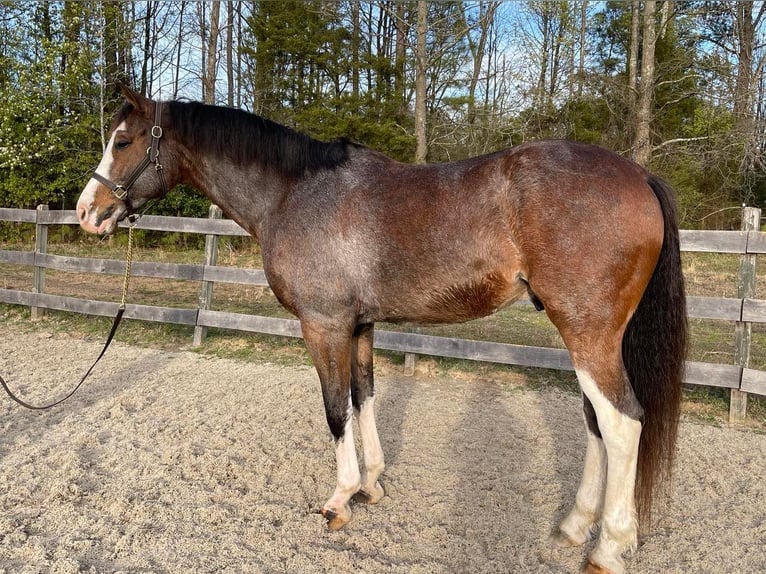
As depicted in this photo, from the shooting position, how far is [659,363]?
96.7 inches

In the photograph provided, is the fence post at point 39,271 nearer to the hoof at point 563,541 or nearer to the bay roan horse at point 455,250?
the bay roan horse at point 455,250

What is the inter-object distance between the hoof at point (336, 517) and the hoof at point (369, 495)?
0.69 ft

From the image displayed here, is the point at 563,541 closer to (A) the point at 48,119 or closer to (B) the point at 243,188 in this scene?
(B) the point at 243,188

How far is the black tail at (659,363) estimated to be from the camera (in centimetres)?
243

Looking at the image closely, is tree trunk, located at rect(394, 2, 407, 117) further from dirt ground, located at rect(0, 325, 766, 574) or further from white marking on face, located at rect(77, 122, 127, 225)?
white marking on face, located at rect(77, 122, 127, 225)

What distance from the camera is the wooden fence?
4.26 m

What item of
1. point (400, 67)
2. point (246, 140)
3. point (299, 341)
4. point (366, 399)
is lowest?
point (299, 341)

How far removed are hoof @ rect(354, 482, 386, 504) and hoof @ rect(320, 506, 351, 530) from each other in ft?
0.69

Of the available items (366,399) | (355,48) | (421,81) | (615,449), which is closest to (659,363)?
(615,449)

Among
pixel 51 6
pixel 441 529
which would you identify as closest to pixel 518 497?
pixel 441 529

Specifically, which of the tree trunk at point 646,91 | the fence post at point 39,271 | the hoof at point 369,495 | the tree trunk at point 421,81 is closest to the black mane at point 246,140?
the hoof at point 369,495

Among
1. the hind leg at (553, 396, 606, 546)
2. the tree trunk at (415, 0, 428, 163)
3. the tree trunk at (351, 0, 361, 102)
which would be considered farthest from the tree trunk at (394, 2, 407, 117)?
the hind leg at (553, 396, 606, 546)

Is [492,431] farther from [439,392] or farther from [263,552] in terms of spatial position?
[263,552]

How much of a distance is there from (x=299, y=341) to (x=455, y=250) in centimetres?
444
